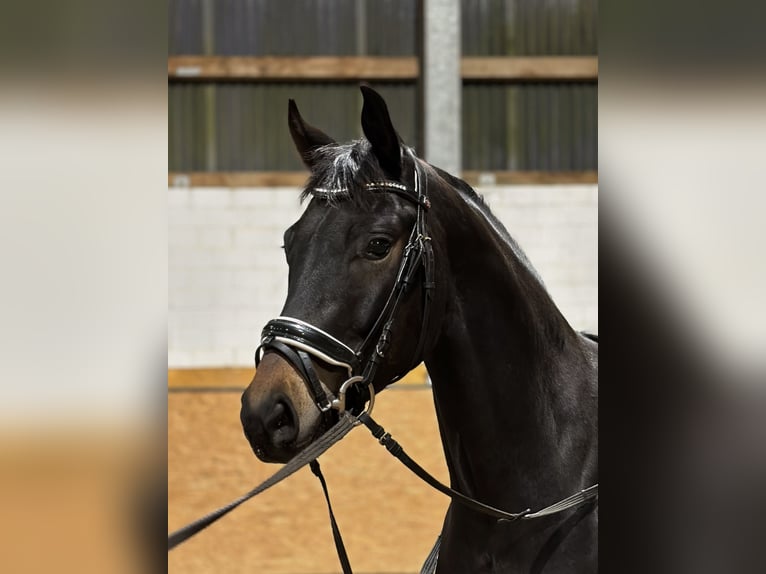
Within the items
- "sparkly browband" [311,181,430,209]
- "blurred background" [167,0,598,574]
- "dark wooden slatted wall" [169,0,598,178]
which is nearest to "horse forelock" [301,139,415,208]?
"sparkly browband" [311,181,430,209]

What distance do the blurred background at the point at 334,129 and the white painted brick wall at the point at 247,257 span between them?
0.5 inches

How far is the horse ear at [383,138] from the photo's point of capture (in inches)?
77.8

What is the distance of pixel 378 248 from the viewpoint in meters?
1.94

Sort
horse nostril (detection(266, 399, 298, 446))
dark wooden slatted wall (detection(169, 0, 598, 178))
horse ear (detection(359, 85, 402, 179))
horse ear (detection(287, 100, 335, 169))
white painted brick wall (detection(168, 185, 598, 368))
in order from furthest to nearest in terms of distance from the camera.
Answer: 1. dark wooden slatted wall (detection(169, 0, 598, 178))
2. white painted brick wall (detection(168, 185, 598, 368))
3. horse ear (detection(287, 100, 335, 169))
4. horse ear (detection(359, 85, 402, 179))
5. horse nostril (detection(266, 399, 298, 446))

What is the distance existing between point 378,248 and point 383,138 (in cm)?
26

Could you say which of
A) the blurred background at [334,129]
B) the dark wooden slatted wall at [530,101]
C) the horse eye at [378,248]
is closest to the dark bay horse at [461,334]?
the horse eye at [378,248]

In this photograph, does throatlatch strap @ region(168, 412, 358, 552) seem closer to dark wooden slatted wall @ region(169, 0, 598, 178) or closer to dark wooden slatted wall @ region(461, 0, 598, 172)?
dark wooden slatted wall @ region(169, 0, 598, 178)

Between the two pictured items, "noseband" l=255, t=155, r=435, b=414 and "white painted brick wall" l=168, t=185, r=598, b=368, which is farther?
"white painted brick wall" l=168, t=185, r=598, b=368

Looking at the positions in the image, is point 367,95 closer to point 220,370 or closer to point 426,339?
point 426,339

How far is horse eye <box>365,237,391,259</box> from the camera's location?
1.93m

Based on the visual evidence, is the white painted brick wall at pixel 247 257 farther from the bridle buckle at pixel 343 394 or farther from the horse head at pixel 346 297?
the bridle buckle at pixel 343 394

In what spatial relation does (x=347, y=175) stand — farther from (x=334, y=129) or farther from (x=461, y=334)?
(x=334, y=129)

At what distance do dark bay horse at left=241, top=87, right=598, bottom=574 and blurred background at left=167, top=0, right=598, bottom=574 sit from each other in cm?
584
